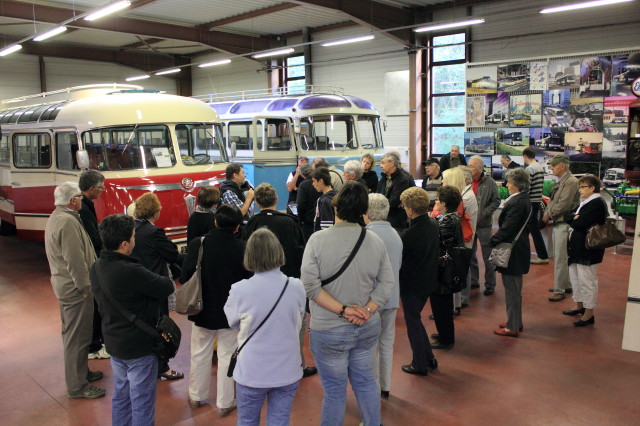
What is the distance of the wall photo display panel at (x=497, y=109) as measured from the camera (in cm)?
1345

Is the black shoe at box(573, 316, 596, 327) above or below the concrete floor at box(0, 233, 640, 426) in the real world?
above

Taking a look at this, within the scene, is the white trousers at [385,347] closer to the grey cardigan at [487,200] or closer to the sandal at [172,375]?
the sandal at [172,375]

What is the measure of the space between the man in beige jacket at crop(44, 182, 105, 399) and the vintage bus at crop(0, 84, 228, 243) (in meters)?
3.29

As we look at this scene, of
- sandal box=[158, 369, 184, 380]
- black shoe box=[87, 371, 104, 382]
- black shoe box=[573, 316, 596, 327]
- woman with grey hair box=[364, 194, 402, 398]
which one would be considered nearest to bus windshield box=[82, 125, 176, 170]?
black shoe box=[87, 371, 104, 382]

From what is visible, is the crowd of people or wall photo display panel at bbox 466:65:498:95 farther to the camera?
wall photo display panel at bbox 466:65:498:95

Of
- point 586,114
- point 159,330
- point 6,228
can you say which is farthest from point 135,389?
point 586,114

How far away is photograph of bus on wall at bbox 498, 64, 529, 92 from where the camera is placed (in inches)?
513

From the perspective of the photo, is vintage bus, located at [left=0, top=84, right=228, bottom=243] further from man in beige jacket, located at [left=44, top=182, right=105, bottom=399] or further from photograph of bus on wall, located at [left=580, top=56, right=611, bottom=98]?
photograph of bus on wall, located at [left=580, top=56, right=611, bottom=98]

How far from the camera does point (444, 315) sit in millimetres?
5285

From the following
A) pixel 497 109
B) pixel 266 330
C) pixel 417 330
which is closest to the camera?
pixel 266 330

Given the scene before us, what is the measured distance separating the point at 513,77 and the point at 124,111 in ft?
31.2

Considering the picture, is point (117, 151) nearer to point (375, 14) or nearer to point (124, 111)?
point (124, 111)

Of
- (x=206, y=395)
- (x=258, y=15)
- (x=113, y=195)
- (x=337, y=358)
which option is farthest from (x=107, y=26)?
(x=337, y=358)

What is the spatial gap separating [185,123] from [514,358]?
620 cm
